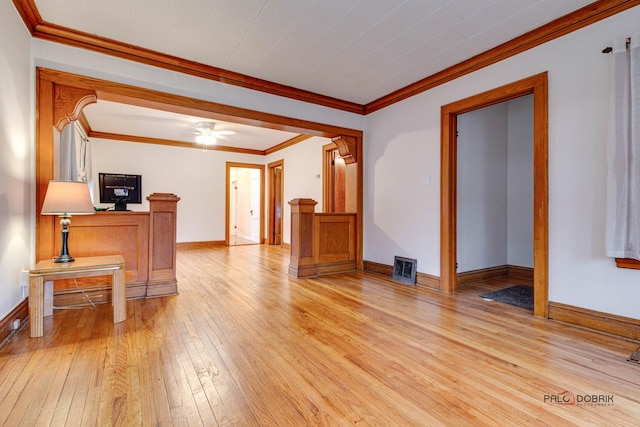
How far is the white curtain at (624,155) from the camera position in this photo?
7.06ft

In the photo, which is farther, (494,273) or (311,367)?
(494,273)

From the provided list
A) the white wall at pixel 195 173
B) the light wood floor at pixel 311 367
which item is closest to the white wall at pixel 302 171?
the white wall at pixel 195 173

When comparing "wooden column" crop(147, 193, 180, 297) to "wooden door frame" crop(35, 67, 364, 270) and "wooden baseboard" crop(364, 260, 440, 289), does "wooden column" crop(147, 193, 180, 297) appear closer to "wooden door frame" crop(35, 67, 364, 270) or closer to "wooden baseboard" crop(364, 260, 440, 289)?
"wooden door frame" crop(35, 67, 364, 270)

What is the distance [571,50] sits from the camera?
2.55 m

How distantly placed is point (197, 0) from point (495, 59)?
112 inches

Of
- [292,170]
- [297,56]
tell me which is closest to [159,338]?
[297,56]

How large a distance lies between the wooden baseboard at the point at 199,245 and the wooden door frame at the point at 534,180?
567 cm

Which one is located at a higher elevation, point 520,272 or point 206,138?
point 206,138

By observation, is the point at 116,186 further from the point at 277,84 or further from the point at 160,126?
the point at 277,84

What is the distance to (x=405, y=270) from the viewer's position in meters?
4.02

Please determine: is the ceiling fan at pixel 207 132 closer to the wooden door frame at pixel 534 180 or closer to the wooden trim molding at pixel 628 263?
the wooden door frame at pixel 534 180

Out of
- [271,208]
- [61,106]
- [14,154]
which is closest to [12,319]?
[14,154]

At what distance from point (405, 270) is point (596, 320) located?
1.94 m

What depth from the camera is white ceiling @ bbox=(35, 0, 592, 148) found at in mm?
2391
